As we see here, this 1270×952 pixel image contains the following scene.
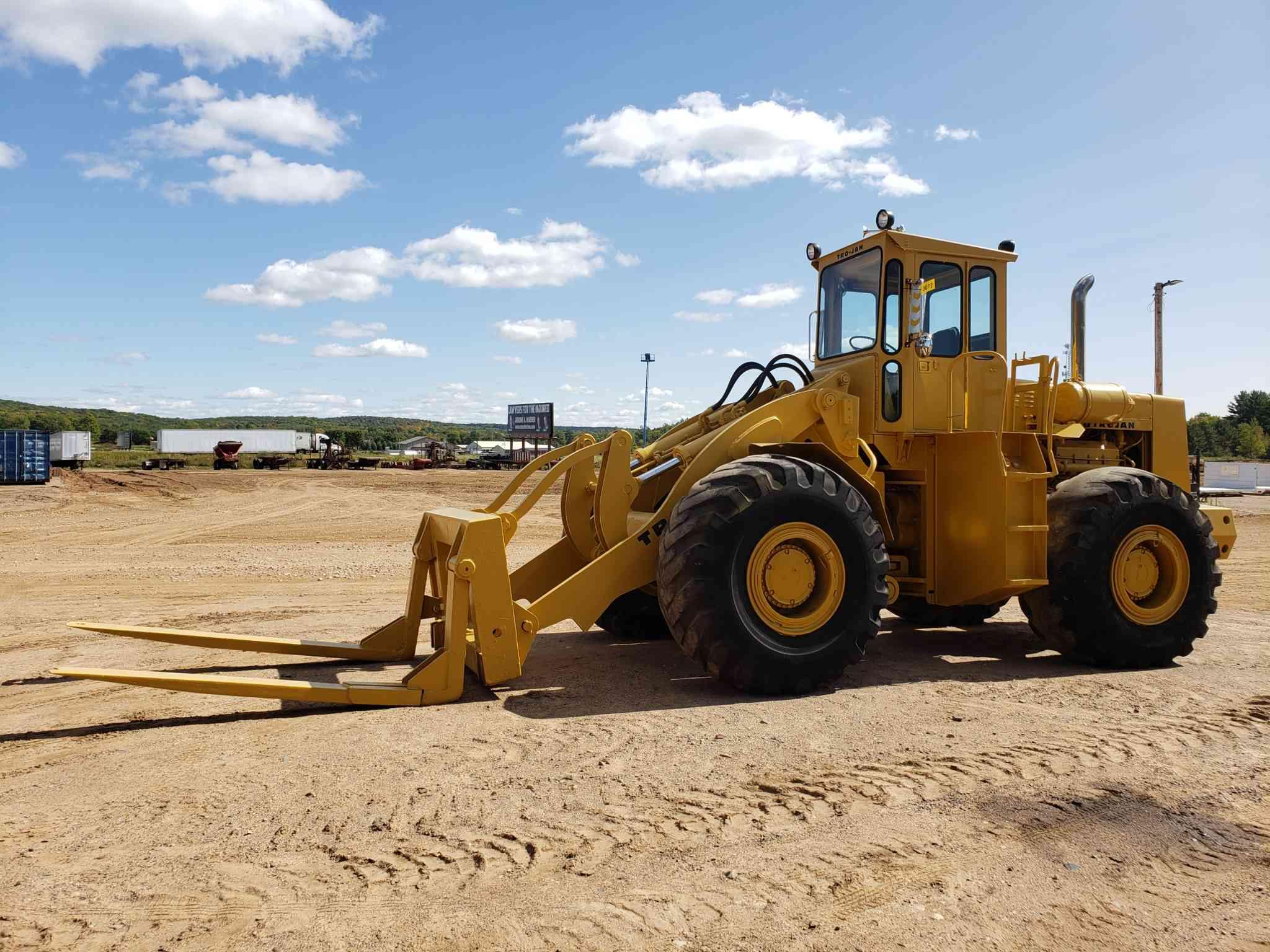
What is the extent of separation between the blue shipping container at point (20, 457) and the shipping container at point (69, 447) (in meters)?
11.2

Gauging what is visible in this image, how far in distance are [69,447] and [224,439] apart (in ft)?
77.0

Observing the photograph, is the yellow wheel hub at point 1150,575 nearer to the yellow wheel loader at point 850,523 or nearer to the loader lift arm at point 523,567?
the yellow wheel loader at point 850,523

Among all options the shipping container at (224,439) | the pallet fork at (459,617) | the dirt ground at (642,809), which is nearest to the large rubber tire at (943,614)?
the dirt ground at (642,809)

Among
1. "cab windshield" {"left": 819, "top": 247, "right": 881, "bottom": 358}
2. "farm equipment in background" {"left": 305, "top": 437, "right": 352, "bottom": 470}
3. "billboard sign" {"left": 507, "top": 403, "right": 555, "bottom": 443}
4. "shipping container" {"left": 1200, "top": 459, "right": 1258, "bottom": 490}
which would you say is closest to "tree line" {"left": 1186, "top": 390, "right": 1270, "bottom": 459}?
"shipping container" {"left": 1200, "top": 459, "right": 1258, "bottom": 490}

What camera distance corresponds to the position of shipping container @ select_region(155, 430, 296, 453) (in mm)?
70125

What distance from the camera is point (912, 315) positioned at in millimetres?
7184

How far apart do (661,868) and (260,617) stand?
23.0 feet

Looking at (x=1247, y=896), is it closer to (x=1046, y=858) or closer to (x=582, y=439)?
(x=1046, y=858)

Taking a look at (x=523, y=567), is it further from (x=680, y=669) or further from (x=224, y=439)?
(x=224, y=439)

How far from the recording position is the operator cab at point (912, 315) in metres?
7.20

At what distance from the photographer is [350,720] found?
5273mm

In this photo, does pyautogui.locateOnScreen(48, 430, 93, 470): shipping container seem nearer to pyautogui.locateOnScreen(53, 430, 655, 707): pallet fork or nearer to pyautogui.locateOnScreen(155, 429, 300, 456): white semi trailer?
pyautogui.locateOnScreen(155, 429, 300, 456): white semi trailer

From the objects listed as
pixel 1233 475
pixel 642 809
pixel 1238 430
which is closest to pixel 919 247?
pixel 642 809

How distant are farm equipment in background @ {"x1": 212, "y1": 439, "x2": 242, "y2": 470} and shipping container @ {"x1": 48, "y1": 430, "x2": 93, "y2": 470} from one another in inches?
387
